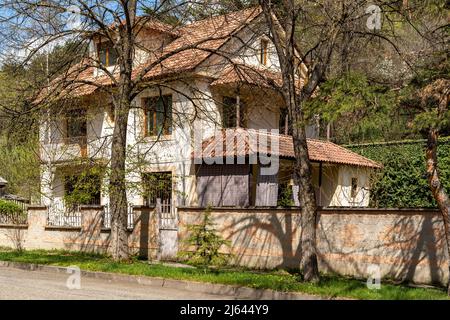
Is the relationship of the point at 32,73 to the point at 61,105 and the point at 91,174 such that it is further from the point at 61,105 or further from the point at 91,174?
the point at 91,174

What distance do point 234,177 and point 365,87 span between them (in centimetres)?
1054

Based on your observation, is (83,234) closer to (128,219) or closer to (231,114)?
(128,219)

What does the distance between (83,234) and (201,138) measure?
18.5ft

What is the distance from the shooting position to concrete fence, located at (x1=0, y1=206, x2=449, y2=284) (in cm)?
1341

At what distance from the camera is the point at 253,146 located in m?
21.1

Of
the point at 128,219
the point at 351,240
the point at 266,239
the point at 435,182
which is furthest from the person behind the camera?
the point at 128,219

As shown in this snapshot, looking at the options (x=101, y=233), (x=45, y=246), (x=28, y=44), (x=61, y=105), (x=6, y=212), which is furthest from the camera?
(x=6, y=212)

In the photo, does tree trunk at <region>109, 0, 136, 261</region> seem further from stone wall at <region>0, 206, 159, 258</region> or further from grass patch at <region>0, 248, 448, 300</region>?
stone wall at <region>0, 206, 159, 258</region>

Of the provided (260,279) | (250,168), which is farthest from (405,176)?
(260,279)

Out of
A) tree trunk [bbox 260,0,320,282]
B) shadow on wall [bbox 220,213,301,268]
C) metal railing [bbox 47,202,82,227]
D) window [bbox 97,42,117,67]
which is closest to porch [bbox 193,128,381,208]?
shadow on wall [bbox 220,213,301,268]

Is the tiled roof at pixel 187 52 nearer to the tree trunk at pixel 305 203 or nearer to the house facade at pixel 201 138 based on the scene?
the house facade at pixel 201 138

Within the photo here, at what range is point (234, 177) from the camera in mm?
21547

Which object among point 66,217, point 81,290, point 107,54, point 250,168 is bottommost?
point 81,290
